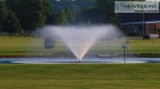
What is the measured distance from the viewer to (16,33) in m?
109

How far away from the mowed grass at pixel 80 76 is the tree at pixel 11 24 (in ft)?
243

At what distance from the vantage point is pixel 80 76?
2639cm

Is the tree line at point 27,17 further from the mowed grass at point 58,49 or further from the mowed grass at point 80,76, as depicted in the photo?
the mowed grass at point 80,76

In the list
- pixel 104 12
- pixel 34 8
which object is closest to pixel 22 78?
pixel 34 8

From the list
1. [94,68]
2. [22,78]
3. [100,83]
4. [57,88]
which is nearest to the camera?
[57,88]

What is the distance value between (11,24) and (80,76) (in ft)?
A: 256

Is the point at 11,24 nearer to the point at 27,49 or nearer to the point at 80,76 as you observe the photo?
the point at 27,49

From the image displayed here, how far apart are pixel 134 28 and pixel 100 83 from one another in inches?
4436

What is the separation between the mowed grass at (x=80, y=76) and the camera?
2236 cm

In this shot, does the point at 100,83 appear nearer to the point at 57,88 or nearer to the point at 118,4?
the point at 57,88

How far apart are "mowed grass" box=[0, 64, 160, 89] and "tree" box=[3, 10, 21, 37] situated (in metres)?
74.0

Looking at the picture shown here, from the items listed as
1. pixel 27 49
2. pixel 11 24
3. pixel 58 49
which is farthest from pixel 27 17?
pixel 27 49

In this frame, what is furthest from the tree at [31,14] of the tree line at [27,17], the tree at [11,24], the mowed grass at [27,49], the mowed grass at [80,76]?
the mowed grass at [80,76]

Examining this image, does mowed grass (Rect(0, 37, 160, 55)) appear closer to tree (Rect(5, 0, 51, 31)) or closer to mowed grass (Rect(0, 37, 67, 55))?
mowed grass (Rect(0, 37, 67, 55))
